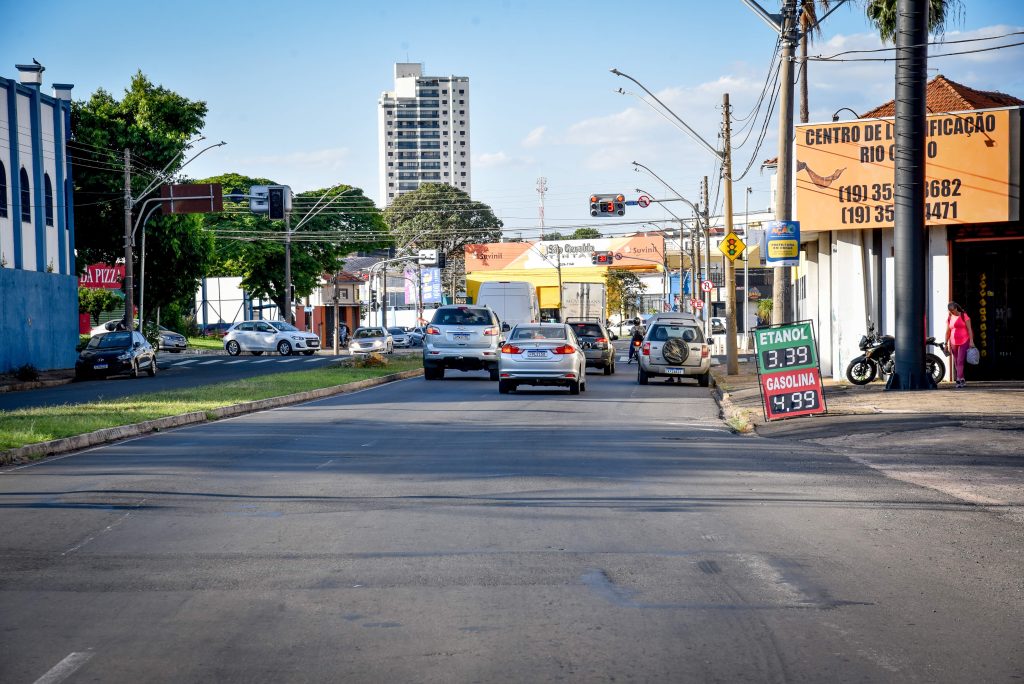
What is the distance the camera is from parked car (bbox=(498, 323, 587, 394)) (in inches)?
1041

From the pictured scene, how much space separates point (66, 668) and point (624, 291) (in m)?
108

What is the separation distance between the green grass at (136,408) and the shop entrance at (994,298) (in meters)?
15.0

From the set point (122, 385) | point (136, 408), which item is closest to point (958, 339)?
point (136, 408)

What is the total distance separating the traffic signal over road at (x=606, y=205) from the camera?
159ft

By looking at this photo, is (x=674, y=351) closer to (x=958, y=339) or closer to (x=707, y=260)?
(x=958, y=339)

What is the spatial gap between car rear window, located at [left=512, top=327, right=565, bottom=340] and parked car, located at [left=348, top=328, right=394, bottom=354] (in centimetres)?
2806

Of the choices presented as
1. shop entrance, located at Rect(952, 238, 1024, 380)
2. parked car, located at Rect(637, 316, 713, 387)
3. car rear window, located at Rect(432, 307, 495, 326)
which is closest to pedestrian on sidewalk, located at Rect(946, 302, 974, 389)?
shop entrance, located at Rect(952, 238, 1024, 380)

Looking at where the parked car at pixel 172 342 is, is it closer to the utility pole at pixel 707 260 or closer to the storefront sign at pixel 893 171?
the utility pole at pixel 707 260

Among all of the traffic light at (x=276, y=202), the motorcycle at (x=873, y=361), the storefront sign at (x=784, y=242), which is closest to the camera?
the motorcycle at (x=873, y=361)

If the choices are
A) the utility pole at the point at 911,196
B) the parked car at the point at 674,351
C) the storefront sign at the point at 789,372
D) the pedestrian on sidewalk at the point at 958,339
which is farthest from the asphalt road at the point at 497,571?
the parked car at the point at 674,351

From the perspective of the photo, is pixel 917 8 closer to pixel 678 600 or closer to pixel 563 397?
pixel 563 397

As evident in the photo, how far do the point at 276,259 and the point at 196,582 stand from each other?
7475 cm

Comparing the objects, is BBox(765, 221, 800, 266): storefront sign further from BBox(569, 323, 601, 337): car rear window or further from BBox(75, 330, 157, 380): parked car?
BBox(75, 330, 157, 380): parked car

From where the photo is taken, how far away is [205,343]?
78000mm
